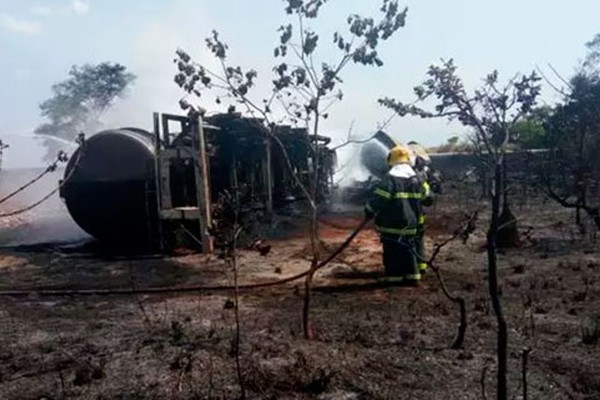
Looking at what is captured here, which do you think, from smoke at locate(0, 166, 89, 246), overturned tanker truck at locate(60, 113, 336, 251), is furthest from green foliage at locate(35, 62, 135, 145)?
overturned tanker truck at locate(60, 113, 336, 251)

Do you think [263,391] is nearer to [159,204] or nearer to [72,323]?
[72,323]

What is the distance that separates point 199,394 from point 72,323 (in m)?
2.68

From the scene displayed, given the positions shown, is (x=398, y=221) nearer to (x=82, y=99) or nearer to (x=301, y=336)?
(x=301, y=336)

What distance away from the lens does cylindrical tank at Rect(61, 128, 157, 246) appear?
11.8 m

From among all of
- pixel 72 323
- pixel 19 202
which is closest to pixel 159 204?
pixel 72 323

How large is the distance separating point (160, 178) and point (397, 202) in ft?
16.2

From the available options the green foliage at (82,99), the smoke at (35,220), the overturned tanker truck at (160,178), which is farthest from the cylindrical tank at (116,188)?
the green foliage at (82,99)

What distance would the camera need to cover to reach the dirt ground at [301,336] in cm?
456

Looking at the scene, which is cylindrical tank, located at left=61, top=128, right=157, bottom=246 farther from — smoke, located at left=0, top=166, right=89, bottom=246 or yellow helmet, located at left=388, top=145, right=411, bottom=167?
yellow helmet, located at left=388, top=145, right=411, bottom=167

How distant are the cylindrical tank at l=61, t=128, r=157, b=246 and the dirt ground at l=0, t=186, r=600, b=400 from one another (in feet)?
6.90

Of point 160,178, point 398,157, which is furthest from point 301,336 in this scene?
point 160,178

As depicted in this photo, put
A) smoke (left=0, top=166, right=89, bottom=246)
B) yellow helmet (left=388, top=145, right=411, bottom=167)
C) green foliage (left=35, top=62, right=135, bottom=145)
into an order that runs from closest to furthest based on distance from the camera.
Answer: yellow helmet (left=388, top=145, right=411, bottom=167), smoke (left=0, top=166, right=89, bottom=246), green foliage (left=35, top=62, right=135, bottom=145)

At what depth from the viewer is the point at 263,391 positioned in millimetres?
4422

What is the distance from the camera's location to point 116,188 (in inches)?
469
